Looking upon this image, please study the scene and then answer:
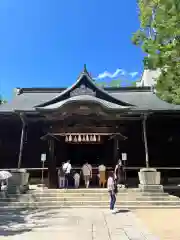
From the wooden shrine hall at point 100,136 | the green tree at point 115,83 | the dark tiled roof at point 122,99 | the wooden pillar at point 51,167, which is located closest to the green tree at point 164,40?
the dark tiled roof at point 122,99

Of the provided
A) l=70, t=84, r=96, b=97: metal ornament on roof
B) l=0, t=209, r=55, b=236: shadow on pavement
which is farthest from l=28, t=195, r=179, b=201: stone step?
l=70, t=84, r=96, b=97: metal ornament on roof

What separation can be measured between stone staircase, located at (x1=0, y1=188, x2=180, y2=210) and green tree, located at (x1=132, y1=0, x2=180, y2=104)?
7.10 meters

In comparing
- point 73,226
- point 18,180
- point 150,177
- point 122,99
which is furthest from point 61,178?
point 122,99

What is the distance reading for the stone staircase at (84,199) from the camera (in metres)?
13.2

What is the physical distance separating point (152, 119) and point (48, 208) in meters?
9.22

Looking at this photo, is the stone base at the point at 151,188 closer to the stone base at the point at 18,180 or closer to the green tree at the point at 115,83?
the stone base at the point at 18,180

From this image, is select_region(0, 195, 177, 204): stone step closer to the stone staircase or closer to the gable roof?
the stone staircase

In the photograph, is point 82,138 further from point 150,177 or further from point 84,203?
point 150,177

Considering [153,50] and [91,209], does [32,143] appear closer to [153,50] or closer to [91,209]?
[91,209]

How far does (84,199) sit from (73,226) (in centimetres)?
521

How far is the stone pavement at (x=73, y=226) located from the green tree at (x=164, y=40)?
28.2 ft

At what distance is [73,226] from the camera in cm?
876

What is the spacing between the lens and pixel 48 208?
42.3 ft

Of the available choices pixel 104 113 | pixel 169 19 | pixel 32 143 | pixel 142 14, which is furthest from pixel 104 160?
pixel 142 14
